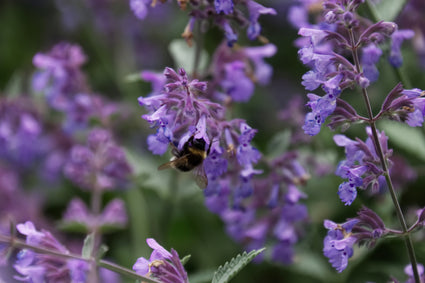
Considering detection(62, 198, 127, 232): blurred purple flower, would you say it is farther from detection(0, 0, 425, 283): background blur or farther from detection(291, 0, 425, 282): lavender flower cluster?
detection(291, 0, 425, 282): lavender flower cluster

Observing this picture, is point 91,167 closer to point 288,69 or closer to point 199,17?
point 199,17

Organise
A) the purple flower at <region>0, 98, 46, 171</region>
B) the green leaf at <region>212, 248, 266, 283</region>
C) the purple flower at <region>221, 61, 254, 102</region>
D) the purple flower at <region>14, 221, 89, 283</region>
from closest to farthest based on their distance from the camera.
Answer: the green leaf at <region>212, 248, 266, 283</region>, the purple flower at <region>14, 221, 89, 283</region>, the purple flower at <region>221, 61, 254, 102</region>, the purple flower at <region>0, 98, 46, 171</region>

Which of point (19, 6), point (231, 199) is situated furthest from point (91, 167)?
point (19, 6)

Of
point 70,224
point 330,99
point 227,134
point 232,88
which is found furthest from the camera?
point 70,224

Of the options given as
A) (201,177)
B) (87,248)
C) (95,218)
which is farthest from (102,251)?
(95,218)

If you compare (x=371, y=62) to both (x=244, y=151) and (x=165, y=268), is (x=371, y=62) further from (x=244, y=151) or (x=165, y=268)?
(x=165, y=268)

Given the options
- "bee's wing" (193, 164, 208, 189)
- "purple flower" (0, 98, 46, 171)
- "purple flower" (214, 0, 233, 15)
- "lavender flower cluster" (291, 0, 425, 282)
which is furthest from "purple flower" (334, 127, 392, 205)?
"purple flower" (0, 98, 46, 171)

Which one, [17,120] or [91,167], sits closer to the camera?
[91,167]
